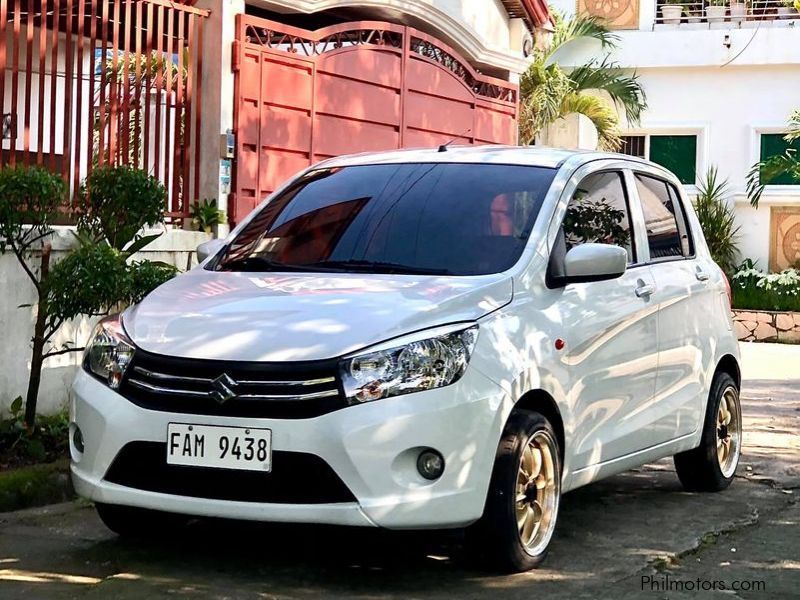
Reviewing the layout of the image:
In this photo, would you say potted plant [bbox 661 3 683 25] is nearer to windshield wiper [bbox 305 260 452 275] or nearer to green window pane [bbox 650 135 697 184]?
green window pane [bbox 650 135 697 184]

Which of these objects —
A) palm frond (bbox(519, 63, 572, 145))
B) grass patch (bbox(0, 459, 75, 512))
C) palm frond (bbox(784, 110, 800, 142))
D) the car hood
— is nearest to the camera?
the car hood

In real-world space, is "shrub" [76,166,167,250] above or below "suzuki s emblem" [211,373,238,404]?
above

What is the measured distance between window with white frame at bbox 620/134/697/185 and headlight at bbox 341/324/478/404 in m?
18.6

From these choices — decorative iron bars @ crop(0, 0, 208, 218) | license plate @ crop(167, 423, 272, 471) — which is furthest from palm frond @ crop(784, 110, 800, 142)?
license plate @ crop(167, 423, 272, 471)

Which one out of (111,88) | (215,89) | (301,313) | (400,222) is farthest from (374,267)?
(215,89)

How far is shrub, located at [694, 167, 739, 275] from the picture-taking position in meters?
21.9

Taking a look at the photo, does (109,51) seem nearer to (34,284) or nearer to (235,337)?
(34,284)

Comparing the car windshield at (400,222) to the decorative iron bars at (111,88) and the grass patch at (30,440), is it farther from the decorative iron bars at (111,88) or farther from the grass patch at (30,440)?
the decorative iron bars at (111,88)

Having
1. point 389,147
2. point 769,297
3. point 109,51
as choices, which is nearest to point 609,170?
point 109,51

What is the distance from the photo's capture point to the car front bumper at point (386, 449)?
189 inches

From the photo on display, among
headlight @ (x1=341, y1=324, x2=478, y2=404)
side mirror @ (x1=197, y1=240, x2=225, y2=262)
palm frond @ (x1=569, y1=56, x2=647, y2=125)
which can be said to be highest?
palm frond @ (x1=569, y1=56, x2=647, y2=125)

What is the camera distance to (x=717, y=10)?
23031 mm

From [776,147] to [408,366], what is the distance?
19.0 metres

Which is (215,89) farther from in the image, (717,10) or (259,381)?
(717,10)
